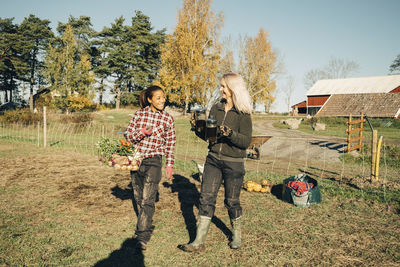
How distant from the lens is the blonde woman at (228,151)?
280cm

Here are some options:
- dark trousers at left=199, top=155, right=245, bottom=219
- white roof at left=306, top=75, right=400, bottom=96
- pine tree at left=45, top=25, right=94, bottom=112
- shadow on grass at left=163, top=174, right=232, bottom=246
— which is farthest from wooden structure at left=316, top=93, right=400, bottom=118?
dark trousers at left=199, top=155, right=245, bottom=219

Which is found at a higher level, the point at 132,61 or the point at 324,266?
the point at 132,61

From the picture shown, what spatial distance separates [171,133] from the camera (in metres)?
3.35

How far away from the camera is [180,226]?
12.7 feet

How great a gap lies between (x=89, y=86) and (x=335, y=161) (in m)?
27.1

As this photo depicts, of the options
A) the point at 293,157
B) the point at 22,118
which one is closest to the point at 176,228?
the point at 293,157

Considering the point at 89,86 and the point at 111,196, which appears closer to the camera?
the point at 111,196

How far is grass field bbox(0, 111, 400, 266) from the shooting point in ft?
9.77

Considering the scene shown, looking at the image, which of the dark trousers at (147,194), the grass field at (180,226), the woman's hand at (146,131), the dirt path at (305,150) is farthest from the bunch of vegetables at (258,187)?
the dirt path at (305,150)

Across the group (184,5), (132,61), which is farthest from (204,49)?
(132,61)

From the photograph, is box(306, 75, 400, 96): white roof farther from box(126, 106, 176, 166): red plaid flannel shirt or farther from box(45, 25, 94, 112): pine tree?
box(126, 106, 176, 166): red plaid flannel shirt

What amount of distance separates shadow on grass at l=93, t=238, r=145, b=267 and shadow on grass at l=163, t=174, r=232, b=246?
713 millimetres

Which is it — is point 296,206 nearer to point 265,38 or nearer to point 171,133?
point 171,133

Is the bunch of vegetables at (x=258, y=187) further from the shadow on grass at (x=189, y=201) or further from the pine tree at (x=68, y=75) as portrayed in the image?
the pine tree at (x=68, y=75)
